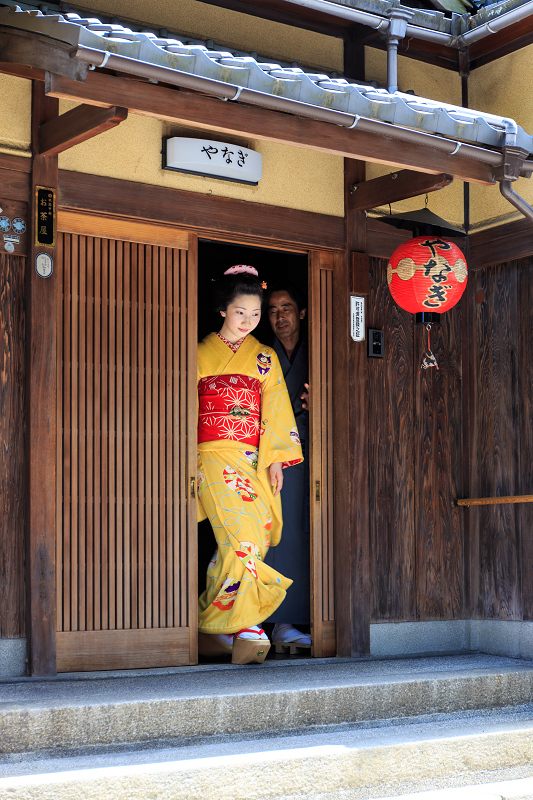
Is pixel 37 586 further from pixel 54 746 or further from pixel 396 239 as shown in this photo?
pixel 396 239

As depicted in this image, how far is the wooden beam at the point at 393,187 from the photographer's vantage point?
590cm

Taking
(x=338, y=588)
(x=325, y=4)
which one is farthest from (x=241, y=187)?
→ (x=338, y=588)

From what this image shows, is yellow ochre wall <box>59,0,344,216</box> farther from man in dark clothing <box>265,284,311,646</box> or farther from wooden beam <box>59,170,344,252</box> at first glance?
man in dark clothing <box>265,284,311,646</box>

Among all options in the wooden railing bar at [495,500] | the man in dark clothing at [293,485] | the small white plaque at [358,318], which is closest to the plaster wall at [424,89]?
the small white plaque at [358,318]

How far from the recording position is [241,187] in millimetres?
6258

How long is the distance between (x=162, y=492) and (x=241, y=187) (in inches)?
81.3

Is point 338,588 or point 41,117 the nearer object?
point 41,117

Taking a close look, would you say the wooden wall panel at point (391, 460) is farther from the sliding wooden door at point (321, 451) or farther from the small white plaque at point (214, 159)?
the small white plaque at point (214, 159)

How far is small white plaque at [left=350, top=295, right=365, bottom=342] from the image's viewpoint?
6.66 meters

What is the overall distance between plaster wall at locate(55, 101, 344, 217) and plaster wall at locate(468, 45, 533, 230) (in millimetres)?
1198

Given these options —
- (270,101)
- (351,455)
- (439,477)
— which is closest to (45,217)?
(270,101)

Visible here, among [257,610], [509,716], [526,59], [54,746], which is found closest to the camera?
[54,746]

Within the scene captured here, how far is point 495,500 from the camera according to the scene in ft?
22.2

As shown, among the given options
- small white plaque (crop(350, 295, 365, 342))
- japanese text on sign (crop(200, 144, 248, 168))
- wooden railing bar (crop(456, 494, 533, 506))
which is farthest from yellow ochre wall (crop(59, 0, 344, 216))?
wooden railing bar (crop(456, 494, 533, 506))
